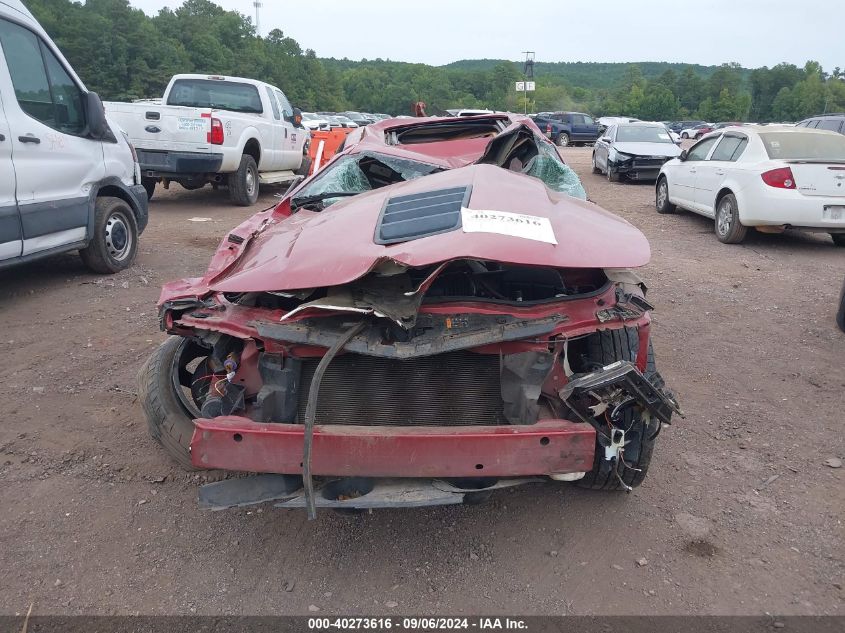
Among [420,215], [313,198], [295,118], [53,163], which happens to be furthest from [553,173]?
[295,118]

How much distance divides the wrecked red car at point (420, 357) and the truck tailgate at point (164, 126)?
7.05 metres

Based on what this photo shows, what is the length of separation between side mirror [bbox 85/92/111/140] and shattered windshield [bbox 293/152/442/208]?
10.4 ft

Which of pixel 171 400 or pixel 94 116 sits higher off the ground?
pixel 94 116

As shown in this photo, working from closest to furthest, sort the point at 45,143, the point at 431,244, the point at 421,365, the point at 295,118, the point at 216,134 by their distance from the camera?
the point at 431,244 → the point at 421,365 → the point at 45,143 → the point at 216,134 → the point at 295,118

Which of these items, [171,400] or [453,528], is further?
[171,400]

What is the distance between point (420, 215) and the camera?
2.66 meters

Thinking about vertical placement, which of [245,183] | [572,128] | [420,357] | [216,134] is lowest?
[420,357]

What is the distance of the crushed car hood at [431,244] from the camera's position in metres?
2.31

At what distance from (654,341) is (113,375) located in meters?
3.94

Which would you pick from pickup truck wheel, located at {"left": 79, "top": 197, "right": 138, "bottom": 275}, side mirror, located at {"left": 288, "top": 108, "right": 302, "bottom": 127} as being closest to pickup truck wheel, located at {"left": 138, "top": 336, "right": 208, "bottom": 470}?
pickup truck wheel, located at {"left": 79, "top": 197, "right": 138, "bottom": 275}

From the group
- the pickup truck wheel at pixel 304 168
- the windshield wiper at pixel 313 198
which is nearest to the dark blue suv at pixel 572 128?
the pickup truck wheel at pixel 304 168

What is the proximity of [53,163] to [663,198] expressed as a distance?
902 cm

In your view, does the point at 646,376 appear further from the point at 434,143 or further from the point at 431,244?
the point at 434,143

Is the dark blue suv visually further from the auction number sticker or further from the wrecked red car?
the wrecked red car
